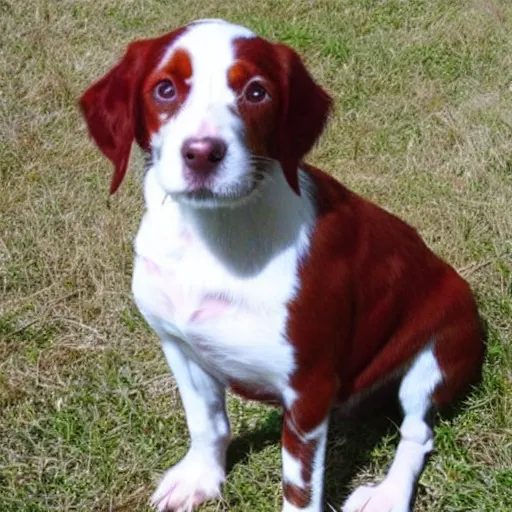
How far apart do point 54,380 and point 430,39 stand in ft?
11.8

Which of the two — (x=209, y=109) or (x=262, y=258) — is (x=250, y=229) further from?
(x=209, y=109)

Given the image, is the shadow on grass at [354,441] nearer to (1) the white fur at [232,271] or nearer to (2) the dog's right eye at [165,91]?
(1) the white fur at [232,271]

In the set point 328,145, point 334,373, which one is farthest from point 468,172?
point 334,373

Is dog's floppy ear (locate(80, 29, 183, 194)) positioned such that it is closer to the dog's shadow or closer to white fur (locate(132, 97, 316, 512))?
white fur (locate(132, 97, 316, 512))

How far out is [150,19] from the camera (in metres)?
6.80

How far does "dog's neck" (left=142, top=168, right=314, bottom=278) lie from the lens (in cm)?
259

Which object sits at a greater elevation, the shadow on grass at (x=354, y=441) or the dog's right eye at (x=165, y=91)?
the dog's right eye at (x=165, y=91)

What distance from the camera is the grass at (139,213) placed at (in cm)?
332

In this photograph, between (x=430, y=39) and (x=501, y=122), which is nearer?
(x=501, y=122)

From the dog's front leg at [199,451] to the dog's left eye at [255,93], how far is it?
0.92 metres

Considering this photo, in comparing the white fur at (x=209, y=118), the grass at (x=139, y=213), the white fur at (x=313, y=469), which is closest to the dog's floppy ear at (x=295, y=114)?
the white fur at (x=209, y=118)

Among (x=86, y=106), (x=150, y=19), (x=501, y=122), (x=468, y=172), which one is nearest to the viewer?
(x=86, y=106)

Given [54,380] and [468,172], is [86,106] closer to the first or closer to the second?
[54,380]

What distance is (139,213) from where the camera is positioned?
4.67 m
